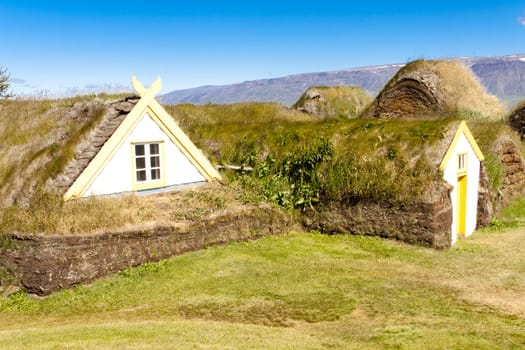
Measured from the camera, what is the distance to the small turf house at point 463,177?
50.8 feet

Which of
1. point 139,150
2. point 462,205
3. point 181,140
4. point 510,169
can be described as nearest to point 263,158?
point 181,140

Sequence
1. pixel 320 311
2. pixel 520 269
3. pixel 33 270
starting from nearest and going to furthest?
pixel 320 311, pixel 33 270, pixel 520 269

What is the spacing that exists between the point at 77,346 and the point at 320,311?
4938 mm

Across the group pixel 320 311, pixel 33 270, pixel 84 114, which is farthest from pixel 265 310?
pixel 84 114

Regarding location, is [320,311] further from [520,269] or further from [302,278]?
[520,269]

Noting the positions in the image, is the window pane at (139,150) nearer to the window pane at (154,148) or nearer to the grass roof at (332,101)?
the window pane at (154,148)

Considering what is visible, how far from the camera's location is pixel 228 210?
14938 mm

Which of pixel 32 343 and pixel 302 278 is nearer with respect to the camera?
pixel 32 343

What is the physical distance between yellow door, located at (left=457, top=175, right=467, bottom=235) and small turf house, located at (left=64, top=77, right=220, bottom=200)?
948 cm

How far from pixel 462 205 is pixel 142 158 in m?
11.6

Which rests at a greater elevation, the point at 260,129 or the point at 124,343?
the point at 260,129

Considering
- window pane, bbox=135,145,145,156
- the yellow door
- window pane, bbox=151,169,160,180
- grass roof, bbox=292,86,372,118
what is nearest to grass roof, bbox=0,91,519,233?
window pane, bbox=151,169,160,180

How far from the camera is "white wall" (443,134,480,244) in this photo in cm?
1557

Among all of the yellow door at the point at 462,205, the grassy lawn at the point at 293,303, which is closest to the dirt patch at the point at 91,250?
the grassy lawn at the point at 293,303
